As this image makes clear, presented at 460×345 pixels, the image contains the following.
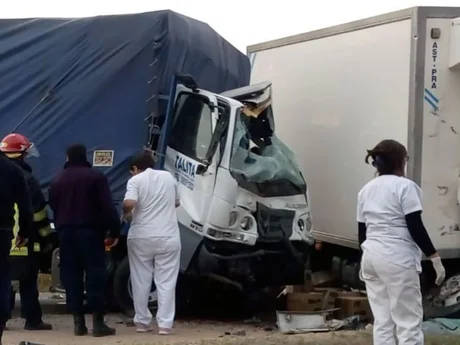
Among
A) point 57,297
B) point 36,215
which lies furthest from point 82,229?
point 57,297

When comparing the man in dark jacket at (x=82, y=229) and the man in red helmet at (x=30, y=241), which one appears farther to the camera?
the man in red helmet at (x=30, y=241)

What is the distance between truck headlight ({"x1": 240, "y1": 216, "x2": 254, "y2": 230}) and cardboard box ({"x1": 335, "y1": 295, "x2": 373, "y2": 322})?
4.55 ft

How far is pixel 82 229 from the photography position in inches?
376

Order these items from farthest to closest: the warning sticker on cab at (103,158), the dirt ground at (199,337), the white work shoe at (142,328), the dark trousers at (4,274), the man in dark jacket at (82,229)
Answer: the warning sticker on cab at (103,158) → the white work shoe at (142,328) → the man in dark jacket at (82,229) → the dirt ground at (199,337) → the dark trousers at (4,274)

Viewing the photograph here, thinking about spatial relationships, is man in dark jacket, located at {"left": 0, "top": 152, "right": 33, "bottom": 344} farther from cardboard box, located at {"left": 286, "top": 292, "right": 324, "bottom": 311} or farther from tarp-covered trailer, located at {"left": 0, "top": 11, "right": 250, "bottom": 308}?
cardboard box, located at {"left": 286, "top": 292, "right": 324, "bottom": 311}

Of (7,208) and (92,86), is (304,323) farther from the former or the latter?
(7,208)

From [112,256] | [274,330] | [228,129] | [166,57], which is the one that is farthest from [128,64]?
[274,330]

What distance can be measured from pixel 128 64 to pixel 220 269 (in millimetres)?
2436

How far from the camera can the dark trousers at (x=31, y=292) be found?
9.88 metres

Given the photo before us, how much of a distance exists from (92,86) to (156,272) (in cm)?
229

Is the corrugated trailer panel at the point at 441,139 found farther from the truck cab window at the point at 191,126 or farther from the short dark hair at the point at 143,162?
the short dark hair at the point at 143,162

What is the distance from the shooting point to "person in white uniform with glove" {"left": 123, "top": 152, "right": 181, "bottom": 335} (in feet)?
32.2

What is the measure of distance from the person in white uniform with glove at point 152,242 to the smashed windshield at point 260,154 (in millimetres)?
858

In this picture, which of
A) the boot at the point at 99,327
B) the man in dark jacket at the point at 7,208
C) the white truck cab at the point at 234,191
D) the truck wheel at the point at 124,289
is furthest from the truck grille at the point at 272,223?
the man in dark jacket at the point at 7,208
